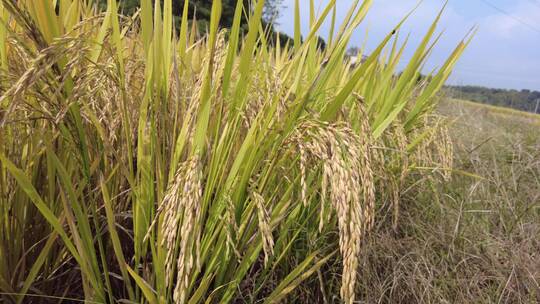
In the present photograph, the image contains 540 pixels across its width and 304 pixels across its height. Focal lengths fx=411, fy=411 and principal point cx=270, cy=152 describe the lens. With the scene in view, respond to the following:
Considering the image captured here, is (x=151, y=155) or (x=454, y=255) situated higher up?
(x=151, y=155)

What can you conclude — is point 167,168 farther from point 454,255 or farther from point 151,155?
point 454,255

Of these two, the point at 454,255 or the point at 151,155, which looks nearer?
the point at 151,155

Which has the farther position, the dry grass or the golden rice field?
the dry grass

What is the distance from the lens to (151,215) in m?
0.96

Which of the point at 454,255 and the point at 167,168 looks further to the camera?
the point at 454,255

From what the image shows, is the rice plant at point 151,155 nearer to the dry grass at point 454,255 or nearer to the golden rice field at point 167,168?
the golden rice field at point 167,168

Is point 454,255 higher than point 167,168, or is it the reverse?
point 167,168

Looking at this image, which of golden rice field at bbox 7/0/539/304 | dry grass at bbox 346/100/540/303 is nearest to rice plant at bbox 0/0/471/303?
golden rice field at bbox 7/0/539/304

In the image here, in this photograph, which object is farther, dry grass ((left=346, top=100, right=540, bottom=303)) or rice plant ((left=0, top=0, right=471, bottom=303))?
dry grass ((left=346, top=100, right=540, bottom=303))

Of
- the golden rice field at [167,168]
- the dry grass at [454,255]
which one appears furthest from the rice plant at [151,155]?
the dry grass at [454,255]

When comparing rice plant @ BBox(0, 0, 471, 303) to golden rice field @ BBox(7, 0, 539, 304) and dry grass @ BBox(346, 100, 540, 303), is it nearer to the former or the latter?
golden rice field @ BBox(7, 0, 539, 304)

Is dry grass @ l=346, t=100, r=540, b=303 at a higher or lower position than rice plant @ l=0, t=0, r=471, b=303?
lower

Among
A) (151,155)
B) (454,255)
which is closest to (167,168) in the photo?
(151,155)

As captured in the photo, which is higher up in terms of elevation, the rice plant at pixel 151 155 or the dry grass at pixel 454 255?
the rice plant at pixel 151 155
